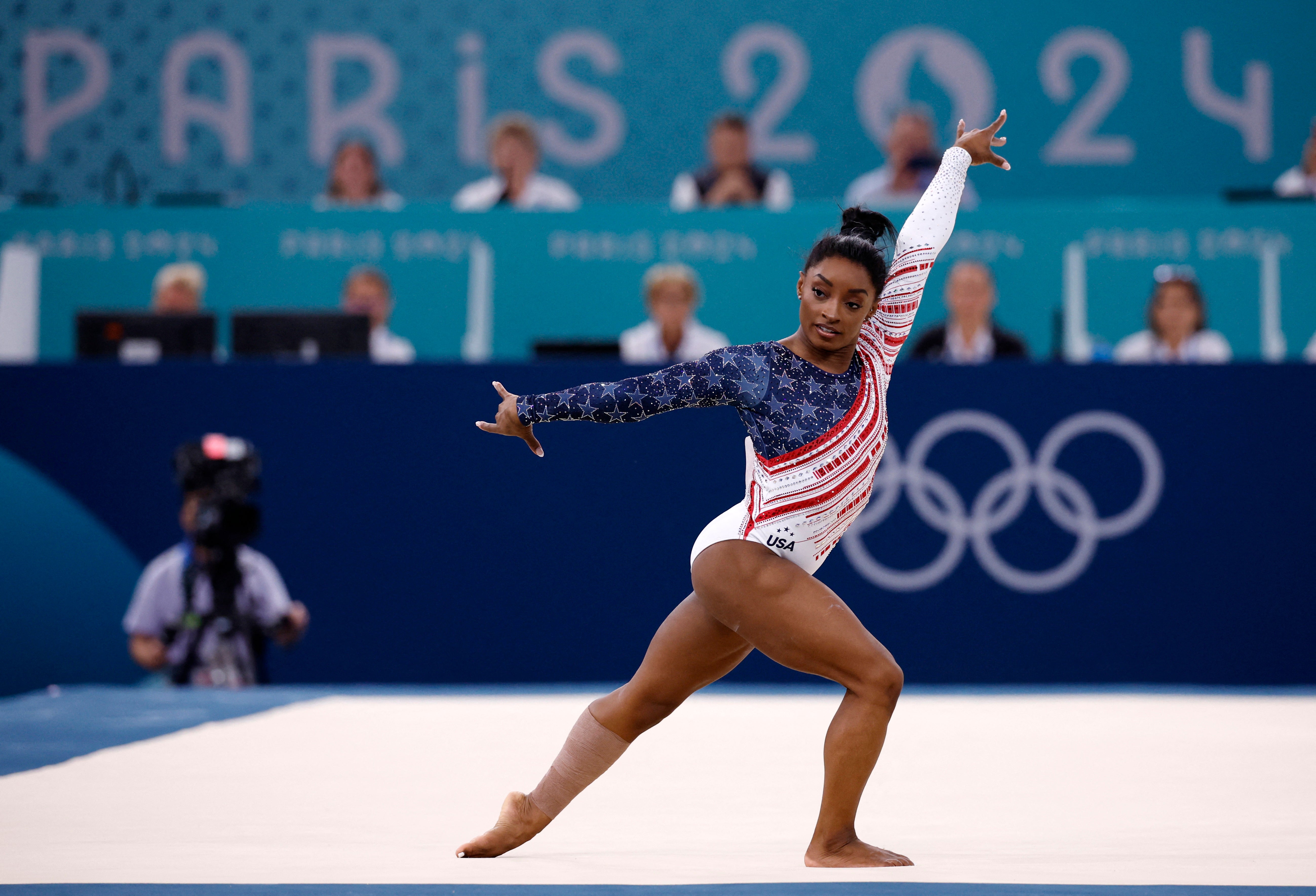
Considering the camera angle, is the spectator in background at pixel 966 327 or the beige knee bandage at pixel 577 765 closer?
the beige knee bandage at pixel 577 765

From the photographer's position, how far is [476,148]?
41.0 feet

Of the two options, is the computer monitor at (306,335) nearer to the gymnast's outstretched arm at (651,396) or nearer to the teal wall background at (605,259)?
the teal wall background at (605,259)

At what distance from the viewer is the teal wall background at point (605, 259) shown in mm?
8914

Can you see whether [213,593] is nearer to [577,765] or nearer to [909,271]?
[577,765]

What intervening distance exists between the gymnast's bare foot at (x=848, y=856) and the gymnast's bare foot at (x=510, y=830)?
2.06 ft

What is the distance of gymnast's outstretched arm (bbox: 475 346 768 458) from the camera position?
10.7 ft

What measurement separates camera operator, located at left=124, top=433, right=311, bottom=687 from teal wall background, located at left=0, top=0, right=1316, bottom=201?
20.0 ft

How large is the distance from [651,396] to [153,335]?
17.7 ft

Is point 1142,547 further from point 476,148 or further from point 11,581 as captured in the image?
point 476,148

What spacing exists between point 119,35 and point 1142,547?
9.47m

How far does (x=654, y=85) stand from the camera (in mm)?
12281

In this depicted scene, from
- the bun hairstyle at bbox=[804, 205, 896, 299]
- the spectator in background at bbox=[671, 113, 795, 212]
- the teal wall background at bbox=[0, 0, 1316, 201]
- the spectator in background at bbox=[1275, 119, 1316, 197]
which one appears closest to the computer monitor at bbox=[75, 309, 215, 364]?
the spectator in background at bbox=[671, 113, 795, 212]

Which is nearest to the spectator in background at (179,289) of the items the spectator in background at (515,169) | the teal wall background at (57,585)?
the teal wall background at (57,585)

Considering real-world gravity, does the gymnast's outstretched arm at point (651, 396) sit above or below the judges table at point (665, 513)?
above
